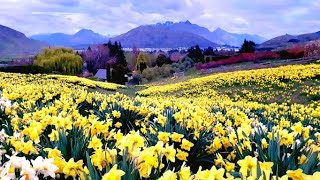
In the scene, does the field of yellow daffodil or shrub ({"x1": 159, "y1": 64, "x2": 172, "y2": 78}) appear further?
shrub ({"x1": 159, "y1": 64, "x2": 172, "y2": 78})

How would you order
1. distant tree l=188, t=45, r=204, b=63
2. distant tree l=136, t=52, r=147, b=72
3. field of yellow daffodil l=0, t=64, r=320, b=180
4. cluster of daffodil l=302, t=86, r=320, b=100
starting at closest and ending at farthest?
field of yellow daffodil l=0, t=64, r=320, b=180 < cluster of daffodil l=302, t=86, r=320, b=100 < distant tree l=188, t=45, r=204, b=63 < distant tree l=136, t=52, r=147, b=72

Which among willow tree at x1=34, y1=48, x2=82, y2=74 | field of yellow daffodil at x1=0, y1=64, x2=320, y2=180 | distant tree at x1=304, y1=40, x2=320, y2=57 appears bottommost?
willow tree at x1=34, y1=48, x2=82, y2=74

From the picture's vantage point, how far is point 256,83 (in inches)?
770

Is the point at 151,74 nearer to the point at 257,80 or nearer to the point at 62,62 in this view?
the point at 62,62

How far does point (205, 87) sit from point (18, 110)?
624 inches

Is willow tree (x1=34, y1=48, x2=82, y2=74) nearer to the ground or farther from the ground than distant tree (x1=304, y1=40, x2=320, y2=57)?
nearer to the ground

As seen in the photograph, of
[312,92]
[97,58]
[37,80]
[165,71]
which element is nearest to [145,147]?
[312,92]

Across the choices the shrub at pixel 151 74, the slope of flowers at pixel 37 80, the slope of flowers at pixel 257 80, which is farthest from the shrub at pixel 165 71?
the slope of flowers at pixel 257 80

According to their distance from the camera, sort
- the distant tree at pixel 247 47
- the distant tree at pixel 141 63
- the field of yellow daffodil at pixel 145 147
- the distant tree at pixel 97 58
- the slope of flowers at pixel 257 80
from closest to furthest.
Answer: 1. the field of yellow daffodil at pixel 145 147
2. the slope of flowers at pixel 257 80
3. the distant tree at pixel 247 47
4. the distant tree at pixel 141 63
5. the distant tree at pixel 97 58

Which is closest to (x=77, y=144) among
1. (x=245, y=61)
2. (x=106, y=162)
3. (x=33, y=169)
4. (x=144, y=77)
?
(x=106, y=162)

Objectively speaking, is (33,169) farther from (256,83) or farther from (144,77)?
(144,77)

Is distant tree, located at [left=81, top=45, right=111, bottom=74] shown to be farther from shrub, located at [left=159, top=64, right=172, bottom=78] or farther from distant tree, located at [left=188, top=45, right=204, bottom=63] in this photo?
shrub, located at [left=159, top=64, right=172, bottom=78]

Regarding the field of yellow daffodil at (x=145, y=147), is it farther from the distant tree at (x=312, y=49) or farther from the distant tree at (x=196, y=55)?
the distant tree at (x=196, y=55)

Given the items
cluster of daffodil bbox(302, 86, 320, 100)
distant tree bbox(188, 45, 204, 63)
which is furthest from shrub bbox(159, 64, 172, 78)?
cluster of daffodil bbox(302, 86, 320, 100)
